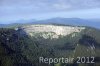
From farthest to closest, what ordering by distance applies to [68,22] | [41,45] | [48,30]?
[68,22], [48,30], [41,45]

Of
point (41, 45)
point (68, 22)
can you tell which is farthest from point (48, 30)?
point (41, 45)

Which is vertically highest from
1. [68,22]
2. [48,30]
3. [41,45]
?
[68,22]

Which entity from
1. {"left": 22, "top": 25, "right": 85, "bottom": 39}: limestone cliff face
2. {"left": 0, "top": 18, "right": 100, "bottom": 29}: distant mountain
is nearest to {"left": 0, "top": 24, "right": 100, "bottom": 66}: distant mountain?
{"left": 22, "top": 25, "right": 85, "bottom": 39}: limestone cliff face

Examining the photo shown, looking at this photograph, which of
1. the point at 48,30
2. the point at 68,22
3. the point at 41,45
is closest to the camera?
the point at 41,45

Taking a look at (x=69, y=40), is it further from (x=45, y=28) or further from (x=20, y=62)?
(x=20, y=62)

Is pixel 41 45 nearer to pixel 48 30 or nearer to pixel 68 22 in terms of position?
pixel 48 30

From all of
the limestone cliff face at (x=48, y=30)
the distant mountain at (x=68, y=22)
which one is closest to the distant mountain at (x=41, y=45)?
the limestone cliff face at (x=48, y=30)

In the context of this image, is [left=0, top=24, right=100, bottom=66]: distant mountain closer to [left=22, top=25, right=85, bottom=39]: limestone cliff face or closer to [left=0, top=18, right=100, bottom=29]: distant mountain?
[left=22, top=25, right=85, bottom=39]: limestone cliff face

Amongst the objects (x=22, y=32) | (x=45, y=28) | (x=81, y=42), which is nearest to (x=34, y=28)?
(x=45, y=28)
